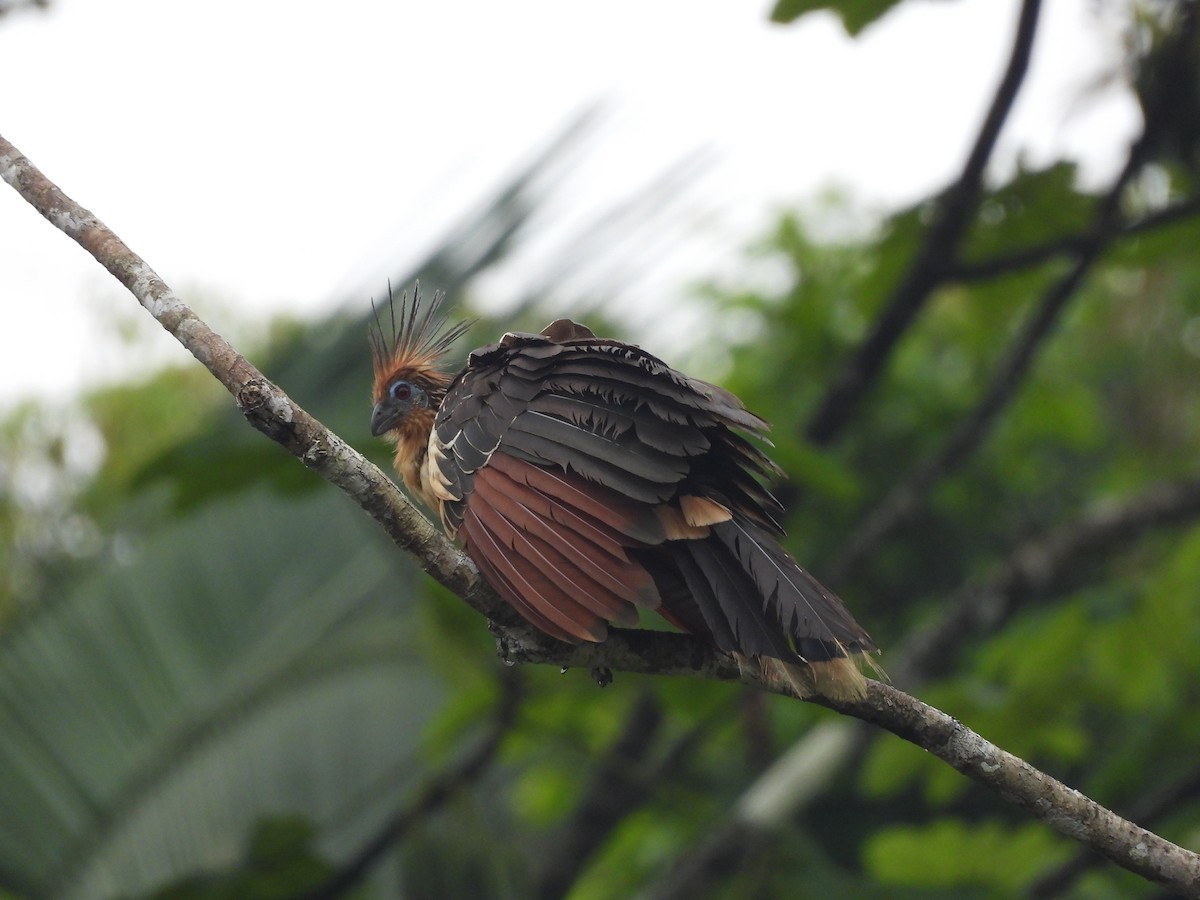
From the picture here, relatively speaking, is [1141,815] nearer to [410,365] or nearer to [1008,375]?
[1008,375]

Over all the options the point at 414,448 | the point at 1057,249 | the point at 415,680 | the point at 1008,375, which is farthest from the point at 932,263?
the point at 415,680

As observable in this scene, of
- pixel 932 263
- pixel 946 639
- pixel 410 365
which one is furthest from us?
pixel 946 639

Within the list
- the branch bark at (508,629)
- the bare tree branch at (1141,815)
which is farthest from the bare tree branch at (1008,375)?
the branch bark at (508,629)

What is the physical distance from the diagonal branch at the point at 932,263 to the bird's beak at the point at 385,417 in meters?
2.36

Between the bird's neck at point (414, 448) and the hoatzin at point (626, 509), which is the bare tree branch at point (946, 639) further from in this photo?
the hoatzin at point (626, 509)

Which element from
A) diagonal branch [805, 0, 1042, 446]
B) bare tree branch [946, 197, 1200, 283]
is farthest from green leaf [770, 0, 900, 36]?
bare tree branch [946, 197, 1200, 283]

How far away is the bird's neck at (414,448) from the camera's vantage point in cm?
346

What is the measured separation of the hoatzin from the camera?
2500 mm

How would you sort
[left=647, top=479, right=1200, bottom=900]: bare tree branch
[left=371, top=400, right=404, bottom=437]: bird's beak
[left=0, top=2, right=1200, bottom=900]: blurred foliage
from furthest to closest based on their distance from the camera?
1. [left=647, top=479, right=1200, bottom=900]: bare tree branch
2. [left=0, top=2, right=1200, bottom=900]: blurred foliage
3. [left=371, top=400, right=404, bottom=437]: bird's beak

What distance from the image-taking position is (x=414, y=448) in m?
3.62

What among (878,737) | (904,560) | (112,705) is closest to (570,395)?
(112,705)

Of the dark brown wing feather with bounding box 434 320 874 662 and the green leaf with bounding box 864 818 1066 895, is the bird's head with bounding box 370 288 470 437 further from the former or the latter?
the green leaf with bounding box 864 818 1066 895

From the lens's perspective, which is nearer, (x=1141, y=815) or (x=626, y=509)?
(x=626, y=509)

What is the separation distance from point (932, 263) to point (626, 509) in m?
2.82
